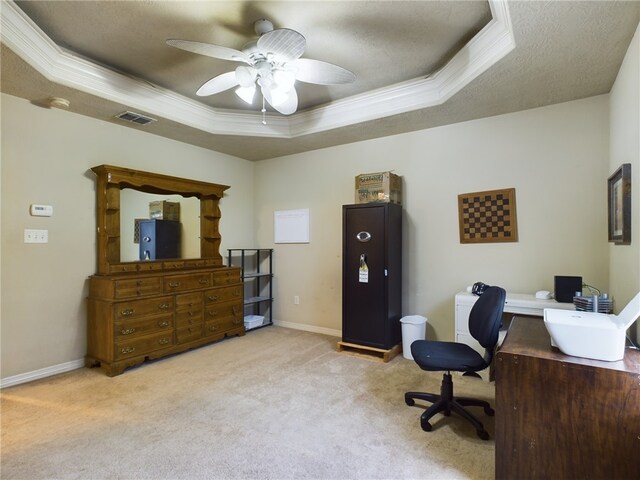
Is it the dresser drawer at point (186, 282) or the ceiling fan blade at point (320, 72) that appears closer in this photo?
the ceiling fan blade at point (320, 72)

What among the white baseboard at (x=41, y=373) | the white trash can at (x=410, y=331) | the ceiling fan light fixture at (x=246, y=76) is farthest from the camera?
the white trash can at (x=410, y=331)

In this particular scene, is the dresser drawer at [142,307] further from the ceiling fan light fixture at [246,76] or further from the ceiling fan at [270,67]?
the ceiling fan light fixture at [246,76]

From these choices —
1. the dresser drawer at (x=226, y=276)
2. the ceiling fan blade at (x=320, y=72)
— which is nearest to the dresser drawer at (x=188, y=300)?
the dresser drawer at (x=226, y=276)

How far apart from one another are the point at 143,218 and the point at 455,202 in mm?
3331

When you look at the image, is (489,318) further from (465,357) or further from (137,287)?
(137,287)

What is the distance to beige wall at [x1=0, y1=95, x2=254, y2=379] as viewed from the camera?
2.79 metres

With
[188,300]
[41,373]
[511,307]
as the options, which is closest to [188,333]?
[188,300]

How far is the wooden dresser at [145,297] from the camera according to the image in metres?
3.00

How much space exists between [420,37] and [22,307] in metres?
3.89

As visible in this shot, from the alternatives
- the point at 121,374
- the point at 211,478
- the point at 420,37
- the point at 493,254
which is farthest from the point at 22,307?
the point at 493,254

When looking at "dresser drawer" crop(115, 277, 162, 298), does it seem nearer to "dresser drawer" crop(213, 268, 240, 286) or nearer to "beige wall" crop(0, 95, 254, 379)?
"beige wall" crop(0, 95, 254, 379)

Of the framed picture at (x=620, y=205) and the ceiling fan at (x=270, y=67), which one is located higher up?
the ceiling fan at (x=270, y=67)

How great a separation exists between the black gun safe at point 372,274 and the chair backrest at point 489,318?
3.79 ft

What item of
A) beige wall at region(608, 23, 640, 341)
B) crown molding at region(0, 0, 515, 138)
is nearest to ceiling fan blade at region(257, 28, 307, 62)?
crown molding at region(0, 0, 515, 138)
